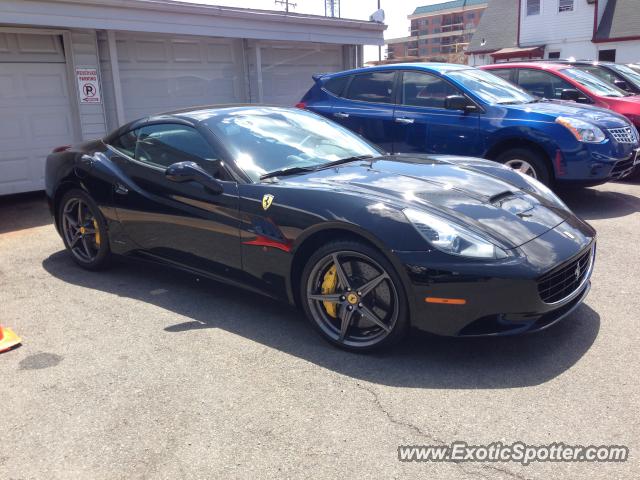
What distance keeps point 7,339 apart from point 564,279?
345 centimetres

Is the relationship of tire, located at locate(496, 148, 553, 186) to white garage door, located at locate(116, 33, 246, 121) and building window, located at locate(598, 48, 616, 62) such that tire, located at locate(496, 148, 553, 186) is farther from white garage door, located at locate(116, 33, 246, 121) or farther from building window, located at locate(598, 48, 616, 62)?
building window, located at locate(598, 48, 616, 62)

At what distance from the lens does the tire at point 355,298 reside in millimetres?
3217

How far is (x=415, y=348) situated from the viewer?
11.3 feet

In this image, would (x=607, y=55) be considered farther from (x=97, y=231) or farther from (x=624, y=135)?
(x=97, y=231)

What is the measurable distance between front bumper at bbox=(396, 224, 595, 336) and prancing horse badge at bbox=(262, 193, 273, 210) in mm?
979

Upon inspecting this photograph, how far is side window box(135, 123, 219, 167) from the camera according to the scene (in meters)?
4.19

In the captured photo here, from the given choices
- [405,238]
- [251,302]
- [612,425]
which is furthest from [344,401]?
[251,302]

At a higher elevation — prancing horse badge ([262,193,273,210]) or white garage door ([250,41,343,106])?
white garage door ([250,41,343,106])

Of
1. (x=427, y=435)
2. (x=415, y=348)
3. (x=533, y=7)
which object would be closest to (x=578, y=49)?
(x=533, y=7)

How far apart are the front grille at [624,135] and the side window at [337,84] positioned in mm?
3296

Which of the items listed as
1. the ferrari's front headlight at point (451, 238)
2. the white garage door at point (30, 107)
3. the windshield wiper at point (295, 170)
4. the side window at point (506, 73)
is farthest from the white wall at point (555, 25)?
the ferrari's front headlight at point (451, 238)

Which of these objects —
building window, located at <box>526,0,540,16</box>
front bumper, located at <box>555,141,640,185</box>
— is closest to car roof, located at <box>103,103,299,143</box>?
front bumper, located at <box>555,141,640,185</box>

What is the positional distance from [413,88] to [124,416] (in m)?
5.53

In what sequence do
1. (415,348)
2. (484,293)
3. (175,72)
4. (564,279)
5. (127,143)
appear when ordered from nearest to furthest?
(484,293) → (564,279) → (415,348) → (127,143) → (175,72)
